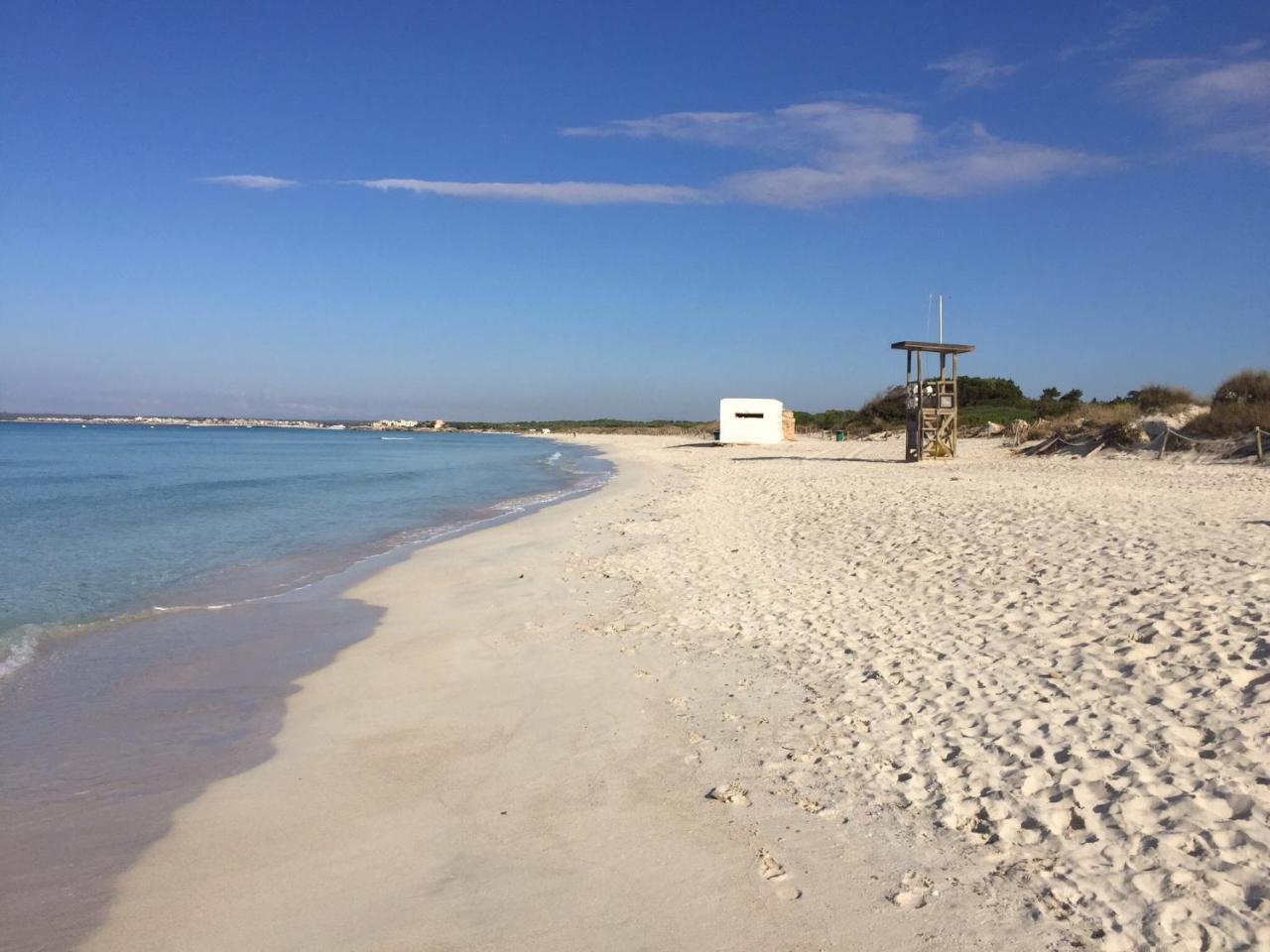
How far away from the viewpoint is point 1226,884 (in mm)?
3225

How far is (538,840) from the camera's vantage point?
4.00m

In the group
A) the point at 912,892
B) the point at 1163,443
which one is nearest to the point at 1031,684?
the point at 912,892

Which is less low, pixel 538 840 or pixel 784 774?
pixel 784 774

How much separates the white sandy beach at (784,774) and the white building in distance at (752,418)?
38325mm

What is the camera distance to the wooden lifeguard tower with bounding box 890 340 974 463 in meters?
23.4

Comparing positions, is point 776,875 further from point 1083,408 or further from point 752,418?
point 752,418

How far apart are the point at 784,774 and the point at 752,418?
44.0m

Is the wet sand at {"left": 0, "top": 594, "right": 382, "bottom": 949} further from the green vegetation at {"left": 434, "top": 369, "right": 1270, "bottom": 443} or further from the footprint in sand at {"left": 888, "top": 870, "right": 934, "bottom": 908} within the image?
the green vegetation at {"left": 434, "top": 369, "right": 1270, "bottom": 443}

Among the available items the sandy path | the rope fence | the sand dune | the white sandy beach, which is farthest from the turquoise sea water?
the rope fence

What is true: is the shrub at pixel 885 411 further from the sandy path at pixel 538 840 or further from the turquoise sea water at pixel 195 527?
the sandy path at pixel 538 840

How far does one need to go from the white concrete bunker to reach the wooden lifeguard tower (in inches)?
887

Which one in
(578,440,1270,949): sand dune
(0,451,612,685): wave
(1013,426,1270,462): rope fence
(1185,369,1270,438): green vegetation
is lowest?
(0,451,612,685): wave

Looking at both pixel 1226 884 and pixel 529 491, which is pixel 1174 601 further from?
pixel 529 491

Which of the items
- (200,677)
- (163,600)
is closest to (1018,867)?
(200,677)
